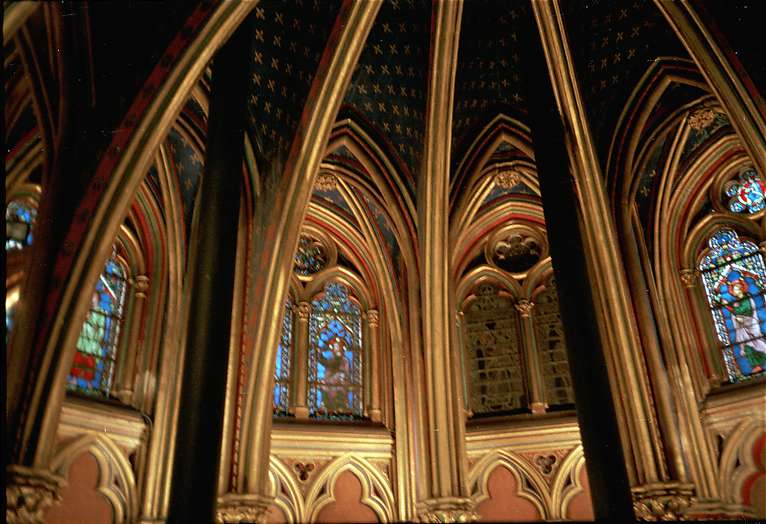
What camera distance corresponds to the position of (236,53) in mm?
8594

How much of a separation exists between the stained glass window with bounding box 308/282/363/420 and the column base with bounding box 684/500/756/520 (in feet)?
16.4

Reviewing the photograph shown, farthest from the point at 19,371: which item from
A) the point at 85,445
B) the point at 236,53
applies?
the point at 236,53

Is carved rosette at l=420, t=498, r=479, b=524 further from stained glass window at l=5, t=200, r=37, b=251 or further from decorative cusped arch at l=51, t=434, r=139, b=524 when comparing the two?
stained glass window at l=5, t=200, r=37, b=251

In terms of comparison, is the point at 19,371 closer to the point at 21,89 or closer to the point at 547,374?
the point at 21,89

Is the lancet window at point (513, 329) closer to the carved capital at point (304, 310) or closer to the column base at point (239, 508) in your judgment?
the carved capital at point (304, 310)

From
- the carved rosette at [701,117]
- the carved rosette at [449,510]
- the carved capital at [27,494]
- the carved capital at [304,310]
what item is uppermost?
the carved rosette at [701,117]

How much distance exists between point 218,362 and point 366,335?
6599 mm

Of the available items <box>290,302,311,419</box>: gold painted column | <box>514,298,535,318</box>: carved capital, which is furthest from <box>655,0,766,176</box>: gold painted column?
<box>290,302,311,419</box>: gold painted column

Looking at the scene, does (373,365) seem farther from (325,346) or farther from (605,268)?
(605,268)

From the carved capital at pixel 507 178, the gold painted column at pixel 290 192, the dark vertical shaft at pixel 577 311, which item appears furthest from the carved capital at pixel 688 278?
the gold painted column at pixel 290 192

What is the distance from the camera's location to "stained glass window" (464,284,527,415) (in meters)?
12.6

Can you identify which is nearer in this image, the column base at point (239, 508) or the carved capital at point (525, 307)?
the column base at point (239, 508)

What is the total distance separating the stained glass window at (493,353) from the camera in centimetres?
1256

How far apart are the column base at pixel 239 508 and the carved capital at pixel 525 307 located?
6157mm
